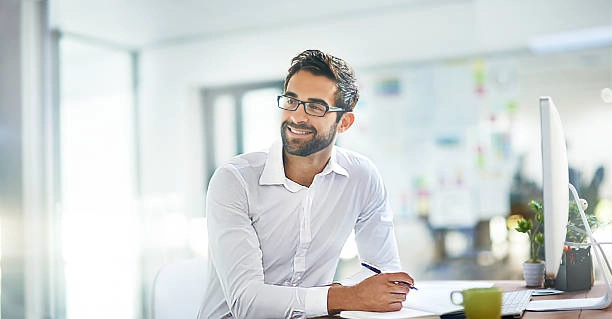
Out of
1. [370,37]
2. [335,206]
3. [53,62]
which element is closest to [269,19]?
[370,37]

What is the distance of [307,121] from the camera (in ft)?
5.93

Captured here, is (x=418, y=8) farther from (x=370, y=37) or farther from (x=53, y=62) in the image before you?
(x=53, y=62)

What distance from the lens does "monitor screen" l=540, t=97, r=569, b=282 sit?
51.5 inches

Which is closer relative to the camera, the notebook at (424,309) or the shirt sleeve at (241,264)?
the notebook at (424,309)

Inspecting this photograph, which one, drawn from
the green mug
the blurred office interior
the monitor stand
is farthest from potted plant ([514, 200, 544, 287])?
the blurred office interior

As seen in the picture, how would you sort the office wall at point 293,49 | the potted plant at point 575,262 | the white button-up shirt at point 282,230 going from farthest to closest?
the office wall at point 293,49, the potted plant at point 575,262, the white button-up shirt at point 282,230

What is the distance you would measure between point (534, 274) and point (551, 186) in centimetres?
64

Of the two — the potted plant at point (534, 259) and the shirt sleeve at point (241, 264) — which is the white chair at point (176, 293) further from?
the potted plant at point (534, 259)

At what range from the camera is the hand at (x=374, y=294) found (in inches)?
56.0

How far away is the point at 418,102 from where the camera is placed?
4512 mm

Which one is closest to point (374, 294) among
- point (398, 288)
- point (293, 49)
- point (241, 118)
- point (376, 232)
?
point (398, 288)

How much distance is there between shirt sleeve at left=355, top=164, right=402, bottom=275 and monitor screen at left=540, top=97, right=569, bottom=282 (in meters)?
0.63

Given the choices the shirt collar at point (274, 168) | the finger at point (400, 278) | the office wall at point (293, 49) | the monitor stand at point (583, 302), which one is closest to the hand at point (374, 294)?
the finger at point (400, 278)

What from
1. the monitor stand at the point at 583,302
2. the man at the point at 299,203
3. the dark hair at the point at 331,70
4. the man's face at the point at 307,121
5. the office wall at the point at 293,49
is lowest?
the monitor stand at the point at 583,302
